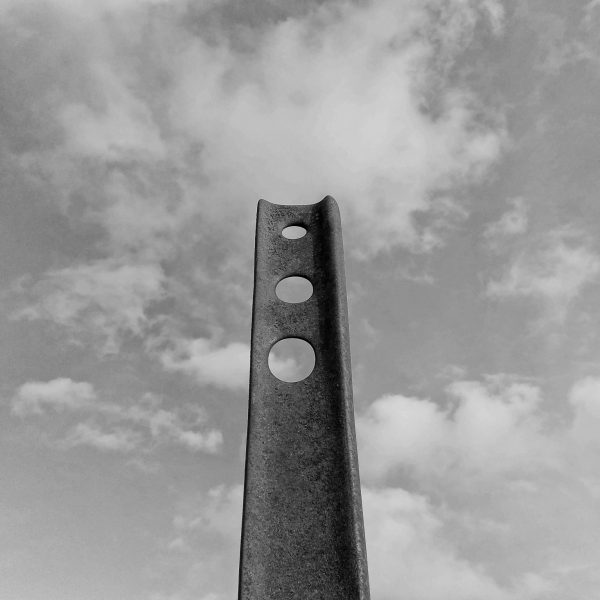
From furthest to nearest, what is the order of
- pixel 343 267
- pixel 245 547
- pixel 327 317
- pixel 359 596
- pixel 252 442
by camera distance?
pixel 343 267 < pixel 327 317 < pixel 252 442 < pixel 245 547 < pixel 359 596

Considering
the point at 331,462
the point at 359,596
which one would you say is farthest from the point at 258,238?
the point at 359,596

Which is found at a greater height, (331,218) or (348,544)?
(331,218)

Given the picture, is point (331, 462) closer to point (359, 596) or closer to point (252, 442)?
point (252, 442)

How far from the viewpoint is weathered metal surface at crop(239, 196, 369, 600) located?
13.5 feet

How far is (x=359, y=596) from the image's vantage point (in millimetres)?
3953

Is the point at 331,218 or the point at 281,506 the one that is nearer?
the point at 281,506

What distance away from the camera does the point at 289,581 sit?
4.11 metres

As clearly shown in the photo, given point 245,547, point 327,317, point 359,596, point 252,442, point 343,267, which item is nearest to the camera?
point 359,596

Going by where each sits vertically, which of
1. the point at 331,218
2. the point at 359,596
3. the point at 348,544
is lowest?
the point at 359,596

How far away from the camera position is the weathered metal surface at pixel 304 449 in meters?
4.11

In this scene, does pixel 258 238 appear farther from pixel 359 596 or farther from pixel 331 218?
pixel 359 596

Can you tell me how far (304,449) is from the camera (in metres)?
4.54

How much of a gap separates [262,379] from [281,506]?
0.94 meters

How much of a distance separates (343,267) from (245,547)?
228 cm
